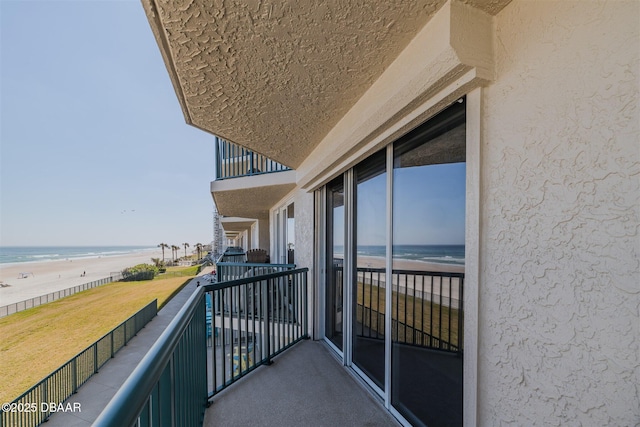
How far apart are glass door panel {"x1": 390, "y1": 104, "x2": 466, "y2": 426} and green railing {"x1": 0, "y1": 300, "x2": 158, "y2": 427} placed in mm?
7527

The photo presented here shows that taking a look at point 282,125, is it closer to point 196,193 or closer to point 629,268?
point 629,268

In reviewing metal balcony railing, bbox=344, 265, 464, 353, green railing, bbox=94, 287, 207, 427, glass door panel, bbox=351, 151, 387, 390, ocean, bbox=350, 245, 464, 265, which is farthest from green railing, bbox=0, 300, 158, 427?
ocean, bbox=350, 245, 464, 265

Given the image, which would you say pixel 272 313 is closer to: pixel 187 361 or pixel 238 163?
pixel 187 361

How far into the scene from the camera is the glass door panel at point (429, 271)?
1465 mm

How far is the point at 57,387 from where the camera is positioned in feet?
20.8

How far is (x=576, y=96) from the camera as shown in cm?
89

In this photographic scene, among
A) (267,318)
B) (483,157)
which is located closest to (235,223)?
(267,318)

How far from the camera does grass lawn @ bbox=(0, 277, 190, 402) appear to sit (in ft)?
34.2

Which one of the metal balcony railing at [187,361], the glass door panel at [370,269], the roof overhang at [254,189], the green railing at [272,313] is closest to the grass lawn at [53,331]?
the roof overhang at [254,189]

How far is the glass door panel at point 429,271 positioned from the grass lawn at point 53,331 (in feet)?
42.4

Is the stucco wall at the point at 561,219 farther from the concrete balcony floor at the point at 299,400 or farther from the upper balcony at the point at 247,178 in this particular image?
the upper balcony at the point at 247,178

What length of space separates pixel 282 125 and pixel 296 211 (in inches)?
91.1

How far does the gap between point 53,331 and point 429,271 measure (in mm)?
20476

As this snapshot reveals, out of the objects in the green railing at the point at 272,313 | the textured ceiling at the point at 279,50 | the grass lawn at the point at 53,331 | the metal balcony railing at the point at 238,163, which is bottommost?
the grass lawn at the point at 53,331
